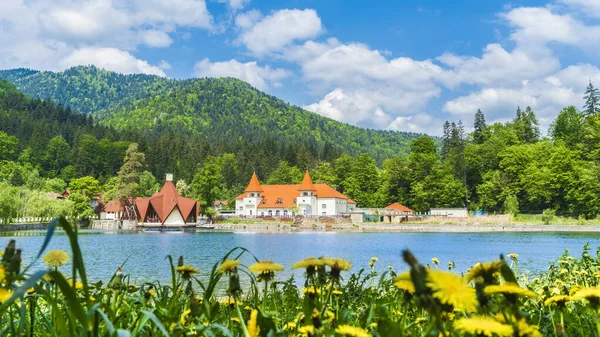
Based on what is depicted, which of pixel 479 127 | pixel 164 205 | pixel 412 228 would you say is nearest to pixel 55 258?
pixel 412 228

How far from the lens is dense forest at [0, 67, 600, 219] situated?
57.0 meters

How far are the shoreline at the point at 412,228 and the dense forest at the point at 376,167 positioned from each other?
8164mm

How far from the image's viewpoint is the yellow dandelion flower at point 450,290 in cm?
92

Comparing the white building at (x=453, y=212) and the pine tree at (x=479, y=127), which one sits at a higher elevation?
the pine tree at (x=479, y=127)

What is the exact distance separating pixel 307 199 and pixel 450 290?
63.5m

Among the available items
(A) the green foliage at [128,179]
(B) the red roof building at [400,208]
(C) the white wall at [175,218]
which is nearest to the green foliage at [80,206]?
(A) the green foliage at [128,179]

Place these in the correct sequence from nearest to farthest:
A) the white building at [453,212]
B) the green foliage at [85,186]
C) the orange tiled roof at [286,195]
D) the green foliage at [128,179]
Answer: the green foliage at [128,179]
the white building at [453,212]
the orange tiled roof at [286,195]
the green foliage at [85,186]

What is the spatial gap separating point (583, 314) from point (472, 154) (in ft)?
219

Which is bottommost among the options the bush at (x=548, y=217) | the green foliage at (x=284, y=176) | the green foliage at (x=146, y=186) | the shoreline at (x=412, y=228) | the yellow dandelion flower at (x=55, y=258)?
the shoreline at (x=412, y=228)

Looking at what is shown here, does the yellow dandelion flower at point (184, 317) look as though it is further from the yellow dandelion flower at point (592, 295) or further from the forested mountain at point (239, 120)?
the forested mountain at point (239, 120)

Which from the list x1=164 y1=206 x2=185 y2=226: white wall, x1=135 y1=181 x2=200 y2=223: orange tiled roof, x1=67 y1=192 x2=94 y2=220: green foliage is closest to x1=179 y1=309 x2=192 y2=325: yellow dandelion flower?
x1=135 y1=181 x2=200 y2=223: orange tiled roof

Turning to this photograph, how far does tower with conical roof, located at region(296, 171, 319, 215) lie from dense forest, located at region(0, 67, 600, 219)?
25.7 feet

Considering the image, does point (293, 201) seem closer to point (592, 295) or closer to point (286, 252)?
point (286, 252)

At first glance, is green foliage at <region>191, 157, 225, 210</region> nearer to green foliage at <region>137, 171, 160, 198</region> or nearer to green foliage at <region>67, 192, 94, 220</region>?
green foliage at <region>137, 171, 160, 198</region>
